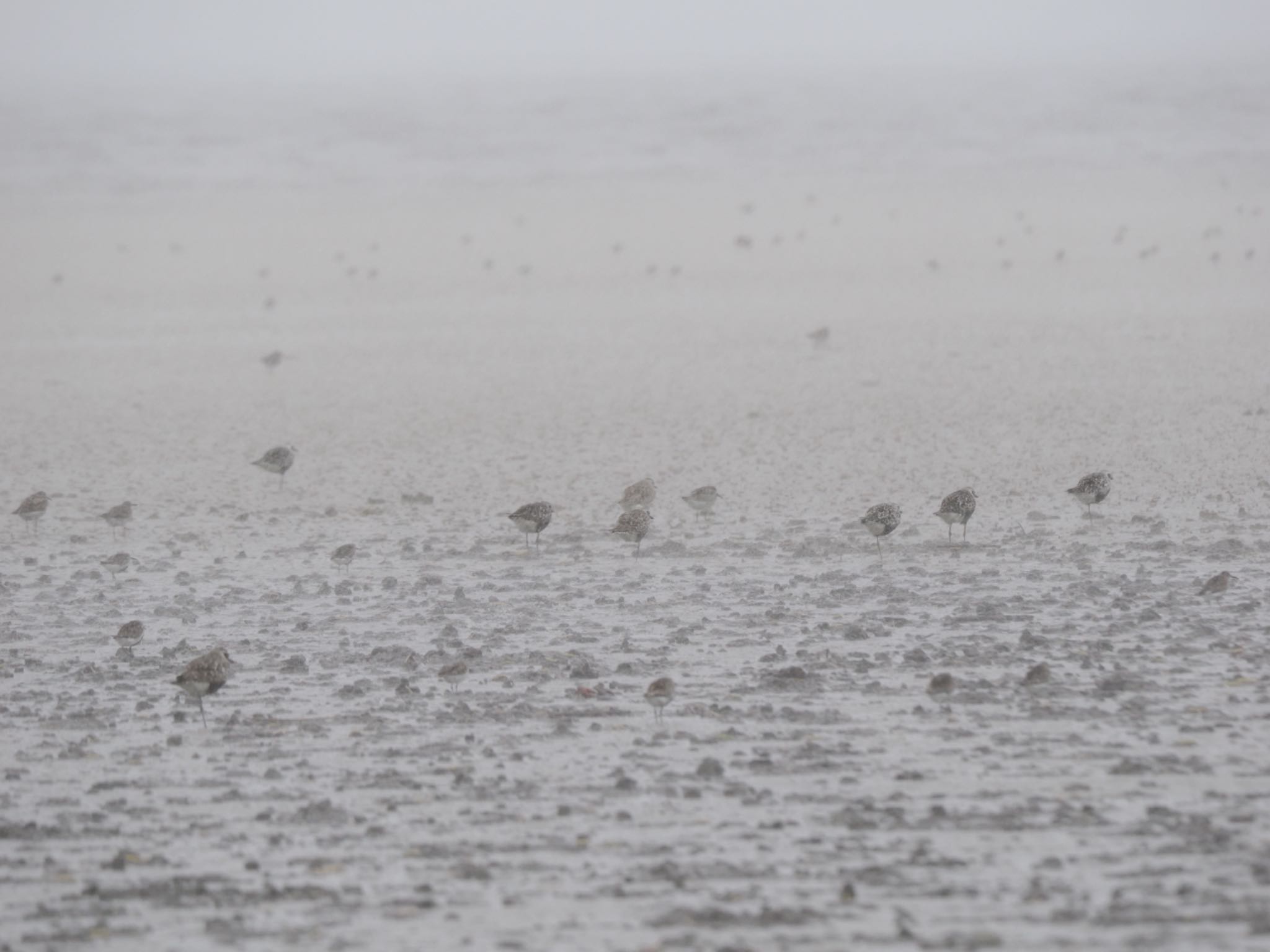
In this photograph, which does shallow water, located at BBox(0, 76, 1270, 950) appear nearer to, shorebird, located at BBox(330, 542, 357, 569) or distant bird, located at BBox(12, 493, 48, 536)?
shorebird, located at BBox(330, 542, 357, 569)

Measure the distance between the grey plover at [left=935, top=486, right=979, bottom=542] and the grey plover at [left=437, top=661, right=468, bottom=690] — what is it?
4.76 metres

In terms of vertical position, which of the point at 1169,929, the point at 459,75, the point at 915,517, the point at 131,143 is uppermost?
the point at 459,75

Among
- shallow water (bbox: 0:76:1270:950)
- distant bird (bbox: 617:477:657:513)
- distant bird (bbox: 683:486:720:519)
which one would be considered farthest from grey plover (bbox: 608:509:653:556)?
distant bird (bbox: 617:477:657:513)

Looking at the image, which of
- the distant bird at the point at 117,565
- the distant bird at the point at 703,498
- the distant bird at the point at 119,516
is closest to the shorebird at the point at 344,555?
the distant bird at the point at 117,565

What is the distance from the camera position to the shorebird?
1172cm

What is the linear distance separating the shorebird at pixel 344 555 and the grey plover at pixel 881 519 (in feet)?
12.3

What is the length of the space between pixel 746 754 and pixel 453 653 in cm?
258

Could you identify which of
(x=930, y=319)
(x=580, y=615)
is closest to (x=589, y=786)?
(x=580, y=615)

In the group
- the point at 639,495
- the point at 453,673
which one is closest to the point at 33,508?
the point at 639,495

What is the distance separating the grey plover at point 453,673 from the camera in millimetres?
8258

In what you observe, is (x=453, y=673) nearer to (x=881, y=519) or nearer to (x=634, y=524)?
(x=634, y=524)

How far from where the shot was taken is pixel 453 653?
9.02 meters

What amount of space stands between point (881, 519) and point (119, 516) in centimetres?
620

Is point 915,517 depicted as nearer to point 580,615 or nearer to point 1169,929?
point 580,615
